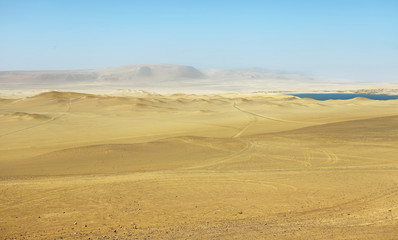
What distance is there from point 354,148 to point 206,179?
24.3ft

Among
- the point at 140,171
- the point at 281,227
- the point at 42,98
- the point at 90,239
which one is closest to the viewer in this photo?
the point at 90,239

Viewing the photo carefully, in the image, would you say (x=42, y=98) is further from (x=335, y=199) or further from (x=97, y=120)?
(x=335, y=199)

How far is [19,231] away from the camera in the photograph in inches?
278

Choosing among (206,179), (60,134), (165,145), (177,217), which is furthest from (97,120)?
(177,217)

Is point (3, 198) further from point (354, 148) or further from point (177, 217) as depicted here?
point (354, 148)

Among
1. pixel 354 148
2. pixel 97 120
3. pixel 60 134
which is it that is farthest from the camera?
pixel 97 120

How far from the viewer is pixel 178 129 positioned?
2536 centimetres

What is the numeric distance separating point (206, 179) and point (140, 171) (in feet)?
8.04

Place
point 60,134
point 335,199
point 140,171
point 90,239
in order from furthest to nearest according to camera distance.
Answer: point 60,134 → point 140,171 → point 335,199 → point 90,239

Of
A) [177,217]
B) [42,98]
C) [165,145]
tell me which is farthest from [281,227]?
[42,98]

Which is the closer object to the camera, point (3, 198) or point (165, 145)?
point (3, 198)

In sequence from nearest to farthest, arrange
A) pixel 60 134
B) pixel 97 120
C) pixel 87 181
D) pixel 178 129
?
pixel 87 181, pixel 60 134, pixel 178 129, pixel 97 120

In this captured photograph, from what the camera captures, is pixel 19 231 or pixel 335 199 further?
pixel 335 199

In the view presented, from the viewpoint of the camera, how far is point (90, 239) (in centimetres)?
668
